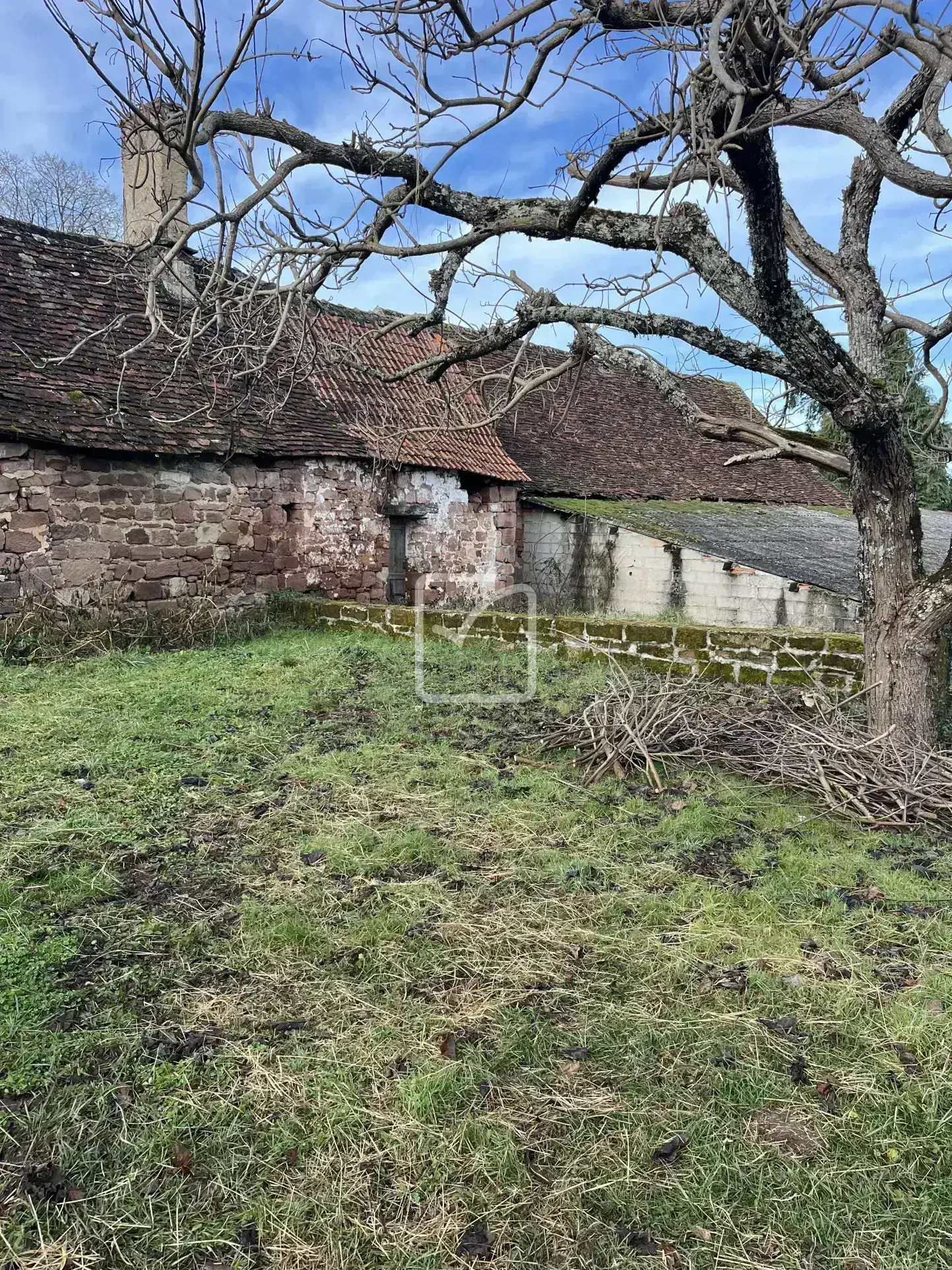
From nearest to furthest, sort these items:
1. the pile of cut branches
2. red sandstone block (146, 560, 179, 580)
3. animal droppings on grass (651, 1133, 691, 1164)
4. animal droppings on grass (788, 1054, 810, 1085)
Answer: animal droppings on grass (651, 1133, 691, 1164)
animal droppings on grass (788, 1054, 810, 1085)
the pile of cut branches
red sandstone block (146, 560, 179, 580)

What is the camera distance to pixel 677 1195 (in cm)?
205

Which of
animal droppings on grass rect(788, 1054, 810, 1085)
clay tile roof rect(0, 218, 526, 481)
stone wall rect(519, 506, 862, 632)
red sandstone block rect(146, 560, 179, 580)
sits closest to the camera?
animal droppings on grass rect(788, 1054, 810, 1085)

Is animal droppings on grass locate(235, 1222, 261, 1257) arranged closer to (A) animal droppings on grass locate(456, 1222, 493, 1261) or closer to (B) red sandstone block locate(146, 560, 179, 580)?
(A) animal droppings on grass locate(456, 1222, 493, 1261)

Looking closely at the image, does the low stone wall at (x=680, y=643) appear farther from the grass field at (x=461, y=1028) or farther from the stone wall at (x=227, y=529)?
the stone wall at (x=227, y=529)

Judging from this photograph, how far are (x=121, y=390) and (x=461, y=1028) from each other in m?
7.75

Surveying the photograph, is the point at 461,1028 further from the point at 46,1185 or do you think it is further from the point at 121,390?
the point at 121,390

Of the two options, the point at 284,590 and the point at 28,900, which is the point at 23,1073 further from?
the point at 284,590

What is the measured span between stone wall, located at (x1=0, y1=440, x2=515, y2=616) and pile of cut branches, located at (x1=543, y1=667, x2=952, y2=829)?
23.8ft

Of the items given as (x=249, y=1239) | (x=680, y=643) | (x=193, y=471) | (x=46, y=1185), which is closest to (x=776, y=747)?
(x=680, y=643)

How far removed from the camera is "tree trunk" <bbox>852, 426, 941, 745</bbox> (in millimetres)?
5250

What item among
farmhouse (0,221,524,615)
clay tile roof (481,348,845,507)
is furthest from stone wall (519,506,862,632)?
clay tile roof (481,348,845,507)

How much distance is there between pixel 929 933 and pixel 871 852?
0.88 m

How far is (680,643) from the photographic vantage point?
7.75 metres

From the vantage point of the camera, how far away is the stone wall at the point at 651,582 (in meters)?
12.0
